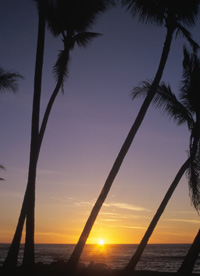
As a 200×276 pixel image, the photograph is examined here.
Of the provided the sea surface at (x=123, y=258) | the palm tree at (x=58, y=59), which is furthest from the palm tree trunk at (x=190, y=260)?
the sea surface at (x=123, y=258)

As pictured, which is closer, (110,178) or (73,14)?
(110,178)

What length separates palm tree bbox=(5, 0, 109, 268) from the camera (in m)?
8.79

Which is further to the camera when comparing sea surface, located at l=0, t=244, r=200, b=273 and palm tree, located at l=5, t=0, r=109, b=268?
sea surface, located at l=0, t=244, r=200, b=273

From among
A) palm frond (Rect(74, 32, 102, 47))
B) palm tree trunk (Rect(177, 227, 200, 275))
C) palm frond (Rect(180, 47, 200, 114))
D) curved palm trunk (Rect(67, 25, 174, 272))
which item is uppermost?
palm frond (Rect(74, 32, 102, 47))

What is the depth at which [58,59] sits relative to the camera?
38.3 feet

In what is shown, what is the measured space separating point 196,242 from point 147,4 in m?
6.60

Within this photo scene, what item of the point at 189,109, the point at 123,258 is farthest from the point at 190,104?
the point at 123,258

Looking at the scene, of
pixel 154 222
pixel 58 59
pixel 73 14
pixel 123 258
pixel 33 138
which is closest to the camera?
pixel 33 138

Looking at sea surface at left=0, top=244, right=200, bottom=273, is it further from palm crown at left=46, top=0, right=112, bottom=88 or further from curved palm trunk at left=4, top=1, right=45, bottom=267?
palm crown at left=46, top=0, right=112, bottom=88

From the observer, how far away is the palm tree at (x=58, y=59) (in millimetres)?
8789

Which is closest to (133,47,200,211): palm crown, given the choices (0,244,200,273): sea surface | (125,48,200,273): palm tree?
(125,48,200,273): palm tree

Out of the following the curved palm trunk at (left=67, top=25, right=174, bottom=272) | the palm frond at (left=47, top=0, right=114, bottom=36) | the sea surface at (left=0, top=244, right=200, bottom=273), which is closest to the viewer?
the curved palm trunk at (left=67, top=25, right=174, bottom=272)

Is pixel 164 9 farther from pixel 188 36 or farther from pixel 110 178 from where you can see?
pixel 110 178

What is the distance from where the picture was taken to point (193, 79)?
34.2 feet
